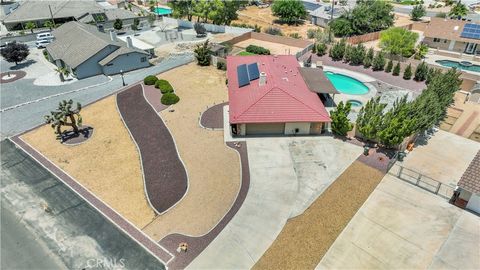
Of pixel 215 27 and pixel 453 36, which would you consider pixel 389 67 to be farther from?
pixel 215 27

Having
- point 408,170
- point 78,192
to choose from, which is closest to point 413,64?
point 408,170

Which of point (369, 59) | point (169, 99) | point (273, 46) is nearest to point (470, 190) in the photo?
point (369, 59)

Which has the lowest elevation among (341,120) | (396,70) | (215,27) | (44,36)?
(341,120)

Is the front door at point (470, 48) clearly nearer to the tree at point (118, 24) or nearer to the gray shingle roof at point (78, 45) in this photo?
the gray shingle roof at point (78, 45)

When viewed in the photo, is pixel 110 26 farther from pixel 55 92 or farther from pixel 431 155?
pixel 431 155

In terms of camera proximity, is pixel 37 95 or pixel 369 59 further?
pixel 369 59

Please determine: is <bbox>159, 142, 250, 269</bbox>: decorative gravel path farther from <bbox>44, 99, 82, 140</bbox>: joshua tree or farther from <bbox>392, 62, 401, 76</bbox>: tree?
<bbox>392, 62, 401, 76</bbox>: tree
